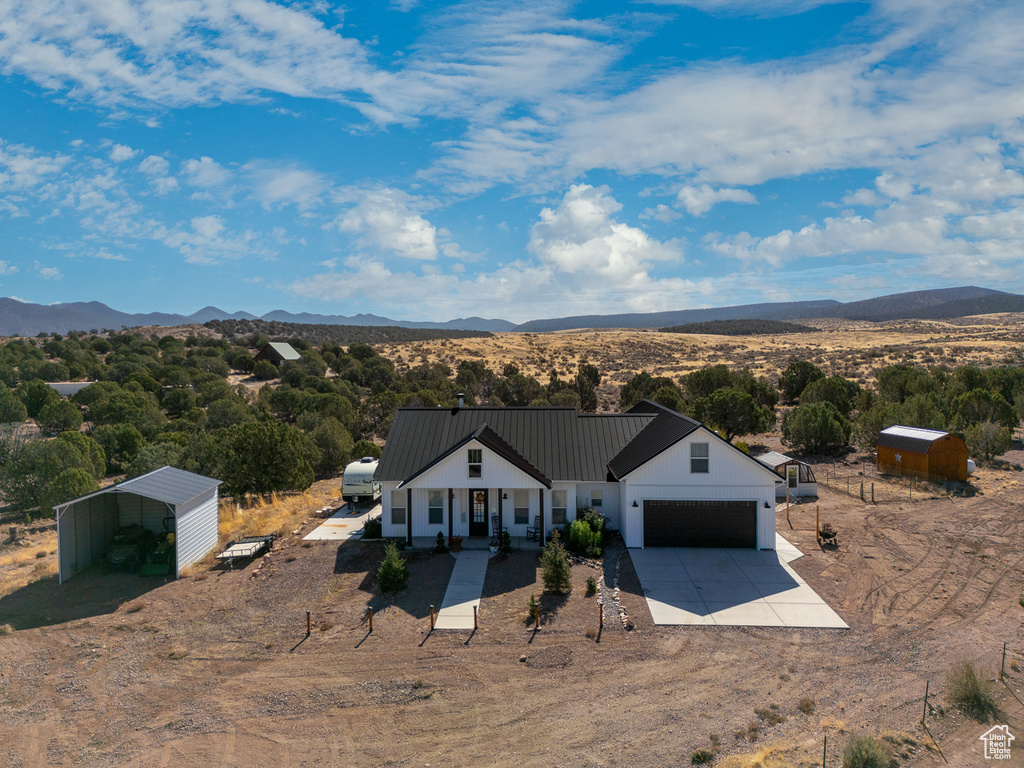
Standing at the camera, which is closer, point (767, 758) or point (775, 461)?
point (767, 758)

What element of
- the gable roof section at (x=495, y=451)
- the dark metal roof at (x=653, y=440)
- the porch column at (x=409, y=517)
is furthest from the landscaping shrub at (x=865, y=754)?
the porch column at (x=409, y=517)

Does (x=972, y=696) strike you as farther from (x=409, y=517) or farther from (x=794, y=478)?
(x=794, y=478)

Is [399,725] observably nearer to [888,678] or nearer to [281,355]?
[888,678]

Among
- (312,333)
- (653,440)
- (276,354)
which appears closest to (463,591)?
(653,440)

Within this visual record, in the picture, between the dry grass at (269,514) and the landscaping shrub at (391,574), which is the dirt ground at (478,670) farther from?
the dry grass at (269,514)

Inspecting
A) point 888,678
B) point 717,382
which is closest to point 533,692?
point 888,678

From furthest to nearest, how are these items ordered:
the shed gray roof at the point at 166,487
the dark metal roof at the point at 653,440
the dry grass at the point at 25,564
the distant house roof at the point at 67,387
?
1. the distant house roof at the point at 67,387
2. the dark metal roof at the point at 653,440
3. the dry grass at the point at 25,564
4. the shed gray roof at the point at 166,487
